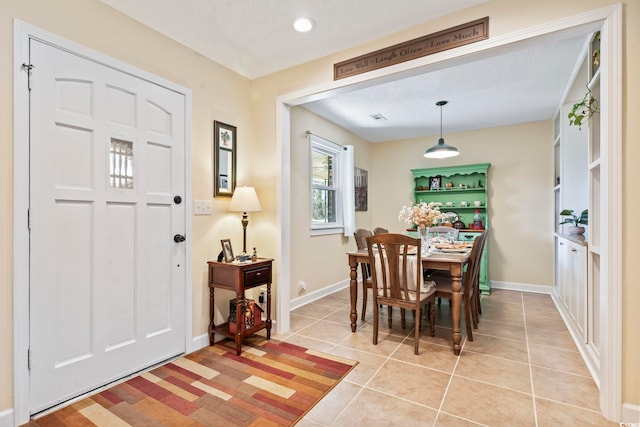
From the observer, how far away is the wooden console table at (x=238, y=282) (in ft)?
8.36

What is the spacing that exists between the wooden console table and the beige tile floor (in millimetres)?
468

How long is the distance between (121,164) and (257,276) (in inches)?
50.7

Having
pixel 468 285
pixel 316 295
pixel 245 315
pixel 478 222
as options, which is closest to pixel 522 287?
pixel 478 222

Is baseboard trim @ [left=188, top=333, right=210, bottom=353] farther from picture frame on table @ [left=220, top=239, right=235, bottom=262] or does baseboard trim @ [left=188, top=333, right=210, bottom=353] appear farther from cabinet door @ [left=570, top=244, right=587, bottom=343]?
cabinet door @ [left=570, top=244, right=587, bottom=343]

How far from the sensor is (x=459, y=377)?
2223 millimetres

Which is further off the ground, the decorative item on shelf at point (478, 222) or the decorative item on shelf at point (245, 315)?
the decorative item on shelf at point (478, 222)

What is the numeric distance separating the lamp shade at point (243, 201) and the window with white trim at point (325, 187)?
161cm

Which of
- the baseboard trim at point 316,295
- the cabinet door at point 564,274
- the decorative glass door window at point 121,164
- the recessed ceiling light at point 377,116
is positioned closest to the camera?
the decorative glass door window at point 121,164

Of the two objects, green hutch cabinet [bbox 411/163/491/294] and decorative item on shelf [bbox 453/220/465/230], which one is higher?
green hutch cabinet [bbox 411/163/491/294]

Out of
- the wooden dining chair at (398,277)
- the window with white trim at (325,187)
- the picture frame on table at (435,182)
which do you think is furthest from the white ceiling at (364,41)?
the wooden dining chair at (398,277)

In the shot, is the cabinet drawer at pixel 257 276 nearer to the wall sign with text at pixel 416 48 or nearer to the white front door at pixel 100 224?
the white front door at pixel 100 224

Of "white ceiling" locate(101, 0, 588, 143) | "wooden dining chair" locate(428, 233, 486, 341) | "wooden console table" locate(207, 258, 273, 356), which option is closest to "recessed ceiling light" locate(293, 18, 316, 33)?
"white ceiling" locate(101, 0, 588, 143)

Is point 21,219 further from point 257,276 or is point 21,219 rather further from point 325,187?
point 325,187

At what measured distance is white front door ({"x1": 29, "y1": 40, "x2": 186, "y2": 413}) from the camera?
1831mm
